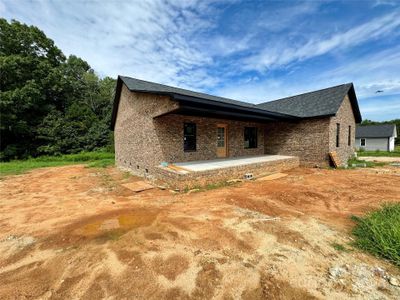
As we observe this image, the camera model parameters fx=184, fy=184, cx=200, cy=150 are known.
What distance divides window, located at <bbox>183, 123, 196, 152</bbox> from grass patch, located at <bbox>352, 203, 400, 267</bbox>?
711 cm

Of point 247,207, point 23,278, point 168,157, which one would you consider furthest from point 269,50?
point 23,278

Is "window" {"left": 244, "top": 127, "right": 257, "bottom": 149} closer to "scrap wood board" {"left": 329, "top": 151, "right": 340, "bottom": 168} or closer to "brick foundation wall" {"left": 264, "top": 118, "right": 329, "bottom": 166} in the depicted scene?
"brick foundation wall" {"left": 264, "top": 118, "right": 329, "bottom": 166}

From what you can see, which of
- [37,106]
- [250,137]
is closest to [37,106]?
[37,106]

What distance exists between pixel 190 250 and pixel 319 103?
13.2 m

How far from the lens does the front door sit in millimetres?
10969

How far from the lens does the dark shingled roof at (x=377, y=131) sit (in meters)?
26.7

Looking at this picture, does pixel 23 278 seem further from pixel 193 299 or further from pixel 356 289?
pixel 356 289

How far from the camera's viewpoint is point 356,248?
2.94 metres

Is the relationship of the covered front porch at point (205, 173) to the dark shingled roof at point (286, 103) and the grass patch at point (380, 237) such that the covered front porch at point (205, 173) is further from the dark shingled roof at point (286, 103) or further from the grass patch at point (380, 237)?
the grass patch at point (380, 237)

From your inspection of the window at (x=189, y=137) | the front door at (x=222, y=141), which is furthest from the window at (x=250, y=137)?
the window at (x=189, y=137)

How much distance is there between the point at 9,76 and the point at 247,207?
84.5 ft

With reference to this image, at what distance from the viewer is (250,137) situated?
1291 centimetres

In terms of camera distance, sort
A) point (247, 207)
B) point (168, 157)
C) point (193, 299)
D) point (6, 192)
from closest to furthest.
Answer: point (193, 299), point (247, 207), point (6, 192), point (168, 157)

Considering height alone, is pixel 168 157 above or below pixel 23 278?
above
